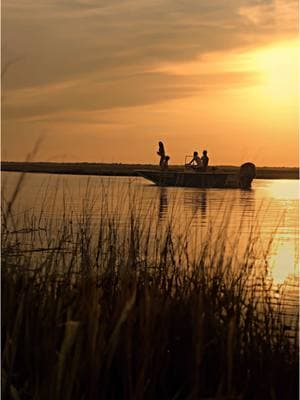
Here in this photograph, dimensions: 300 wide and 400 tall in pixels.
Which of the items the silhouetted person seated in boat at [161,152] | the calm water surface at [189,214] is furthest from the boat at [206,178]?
the calm water surface at [189,214]

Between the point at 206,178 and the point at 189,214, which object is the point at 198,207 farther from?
the point at 206,178

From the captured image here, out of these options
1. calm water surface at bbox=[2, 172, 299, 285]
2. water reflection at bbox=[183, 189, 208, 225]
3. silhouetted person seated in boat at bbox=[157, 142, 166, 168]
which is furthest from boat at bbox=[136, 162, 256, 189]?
calm water surface at bbox=[2, 172, 299, 285]

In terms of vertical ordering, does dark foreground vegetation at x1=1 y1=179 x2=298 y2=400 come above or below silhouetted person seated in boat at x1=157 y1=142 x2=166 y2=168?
below

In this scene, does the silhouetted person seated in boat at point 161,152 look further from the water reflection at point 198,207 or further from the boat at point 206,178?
the boat at point 206,178

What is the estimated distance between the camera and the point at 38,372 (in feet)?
10.5

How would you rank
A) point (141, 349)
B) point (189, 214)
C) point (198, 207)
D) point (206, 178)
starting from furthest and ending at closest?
1. point (206, 178)
2. point (198, 207)
3. point (189, 214)
4. point (141, 349)

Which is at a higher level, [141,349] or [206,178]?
[141,349]

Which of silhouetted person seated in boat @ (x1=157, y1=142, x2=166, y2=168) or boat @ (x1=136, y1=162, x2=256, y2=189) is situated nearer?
silhouetted person seated in boat @ (x1=157, y1=142, x2=166, y2=168)

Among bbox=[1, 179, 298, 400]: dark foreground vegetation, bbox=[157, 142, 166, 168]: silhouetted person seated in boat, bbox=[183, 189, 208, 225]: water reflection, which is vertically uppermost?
bbox=[157, 142, 166, 168]: silhouetted person seated in boat

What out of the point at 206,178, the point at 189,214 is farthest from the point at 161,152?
the point at 189,214

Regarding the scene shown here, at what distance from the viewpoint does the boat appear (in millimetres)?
35812

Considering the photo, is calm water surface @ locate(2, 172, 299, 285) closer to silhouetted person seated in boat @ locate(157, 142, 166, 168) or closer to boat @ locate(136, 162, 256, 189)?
silhouetted person seated in boat @ locate(157, 142, 166, 168)

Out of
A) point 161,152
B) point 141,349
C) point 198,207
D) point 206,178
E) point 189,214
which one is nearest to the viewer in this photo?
point 141,349

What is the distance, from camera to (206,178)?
3650 centimetres
